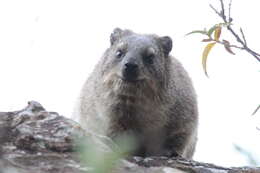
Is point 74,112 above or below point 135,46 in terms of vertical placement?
below

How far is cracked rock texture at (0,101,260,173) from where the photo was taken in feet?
16.1

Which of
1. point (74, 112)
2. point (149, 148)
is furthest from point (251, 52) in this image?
point (74, 112)

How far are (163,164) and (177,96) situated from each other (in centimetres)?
278

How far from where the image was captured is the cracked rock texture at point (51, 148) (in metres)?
4.92

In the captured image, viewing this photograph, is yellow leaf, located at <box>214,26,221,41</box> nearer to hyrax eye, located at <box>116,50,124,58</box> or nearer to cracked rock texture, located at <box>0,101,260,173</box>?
cracked rock texture, located at <box>0,101,260,173</box>

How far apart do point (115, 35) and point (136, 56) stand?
1149mm

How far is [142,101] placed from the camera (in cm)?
840

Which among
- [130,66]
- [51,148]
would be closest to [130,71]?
[130,66]

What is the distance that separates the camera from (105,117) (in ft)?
27.5

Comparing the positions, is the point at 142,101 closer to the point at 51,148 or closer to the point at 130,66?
the point at 130,66

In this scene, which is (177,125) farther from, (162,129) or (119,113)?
(119,113)

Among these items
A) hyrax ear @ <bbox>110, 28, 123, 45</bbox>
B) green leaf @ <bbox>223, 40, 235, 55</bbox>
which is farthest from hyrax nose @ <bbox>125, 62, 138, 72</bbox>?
green leaf @ <bbox>223, 40, 235, 55</bbox>

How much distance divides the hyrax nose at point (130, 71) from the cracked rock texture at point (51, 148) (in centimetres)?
202

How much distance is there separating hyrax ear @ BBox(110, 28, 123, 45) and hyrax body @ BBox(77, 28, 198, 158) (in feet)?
0.37
